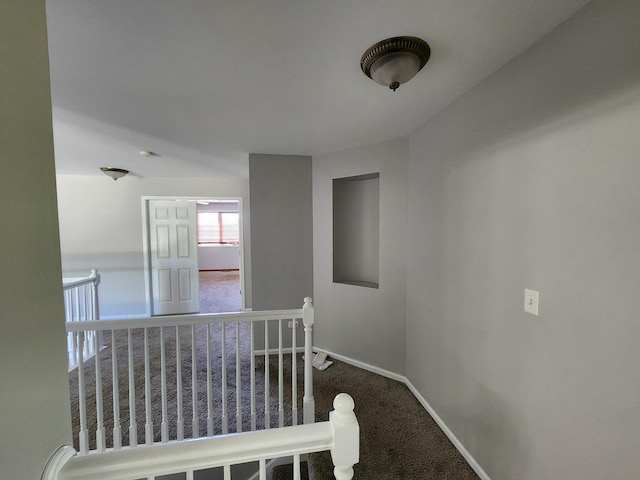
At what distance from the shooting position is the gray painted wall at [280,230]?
2.98m

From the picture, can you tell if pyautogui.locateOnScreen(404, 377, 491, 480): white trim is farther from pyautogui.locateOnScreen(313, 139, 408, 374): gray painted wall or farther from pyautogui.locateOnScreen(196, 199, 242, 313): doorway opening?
pyautogui.locateOnScreen(196, 199, 242, 313): doorway opening

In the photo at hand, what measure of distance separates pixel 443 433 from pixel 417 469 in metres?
0.39

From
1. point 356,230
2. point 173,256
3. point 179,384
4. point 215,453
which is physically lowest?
point 179,384

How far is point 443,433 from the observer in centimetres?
188

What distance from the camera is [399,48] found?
3.85ft

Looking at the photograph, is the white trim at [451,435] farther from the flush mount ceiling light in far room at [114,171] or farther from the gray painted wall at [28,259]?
the flush mount ceiling light in far room at [114,171]

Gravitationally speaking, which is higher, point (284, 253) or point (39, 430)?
point (284, 253)

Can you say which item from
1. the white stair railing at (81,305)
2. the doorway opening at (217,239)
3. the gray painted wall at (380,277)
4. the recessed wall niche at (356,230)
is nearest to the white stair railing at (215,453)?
the gray painted wall at (380,277)

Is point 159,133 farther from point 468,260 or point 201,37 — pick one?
point 468,260

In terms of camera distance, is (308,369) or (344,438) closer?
(344,438)

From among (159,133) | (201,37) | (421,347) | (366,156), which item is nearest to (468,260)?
(421,347)

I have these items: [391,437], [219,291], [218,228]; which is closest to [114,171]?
[219,291]

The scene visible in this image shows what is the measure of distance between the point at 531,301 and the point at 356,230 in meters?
1.97

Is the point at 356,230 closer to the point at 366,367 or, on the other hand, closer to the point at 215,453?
the point at 366,367
